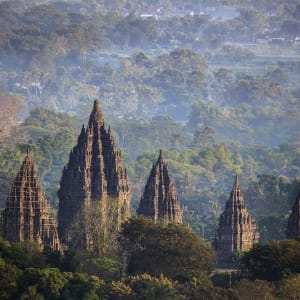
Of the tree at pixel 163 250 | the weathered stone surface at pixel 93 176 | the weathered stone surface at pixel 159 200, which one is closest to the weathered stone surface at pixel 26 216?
the weathered stone surface at pixel 93 176

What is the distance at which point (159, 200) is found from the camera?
12850 cm

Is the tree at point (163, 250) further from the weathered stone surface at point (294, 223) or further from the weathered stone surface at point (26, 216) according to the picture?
the weathered stone surface at point (294, 223)

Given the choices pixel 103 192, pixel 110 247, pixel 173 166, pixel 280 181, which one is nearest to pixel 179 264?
pixel 110 247

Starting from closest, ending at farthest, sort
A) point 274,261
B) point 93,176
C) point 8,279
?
1. point 8,279
2. point 274,261
3. point 93,176

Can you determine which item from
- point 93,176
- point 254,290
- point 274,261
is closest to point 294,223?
point 93,176

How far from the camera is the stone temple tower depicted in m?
124

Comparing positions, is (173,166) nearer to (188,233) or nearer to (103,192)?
(103,192)

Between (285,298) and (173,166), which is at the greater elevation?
(173,166)

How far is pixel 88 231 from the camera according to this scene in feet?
402

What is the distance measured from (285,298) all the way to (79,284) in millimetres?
10471

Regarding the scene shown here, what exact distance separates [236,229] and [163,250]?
1787 centimetres

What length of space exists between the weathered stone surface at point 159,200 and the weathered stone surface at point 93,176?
4.44 feet

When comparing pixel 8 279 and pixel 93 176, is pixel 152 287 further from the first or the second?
pixel 93 176

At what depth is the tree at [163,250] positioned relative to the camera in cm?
10674
